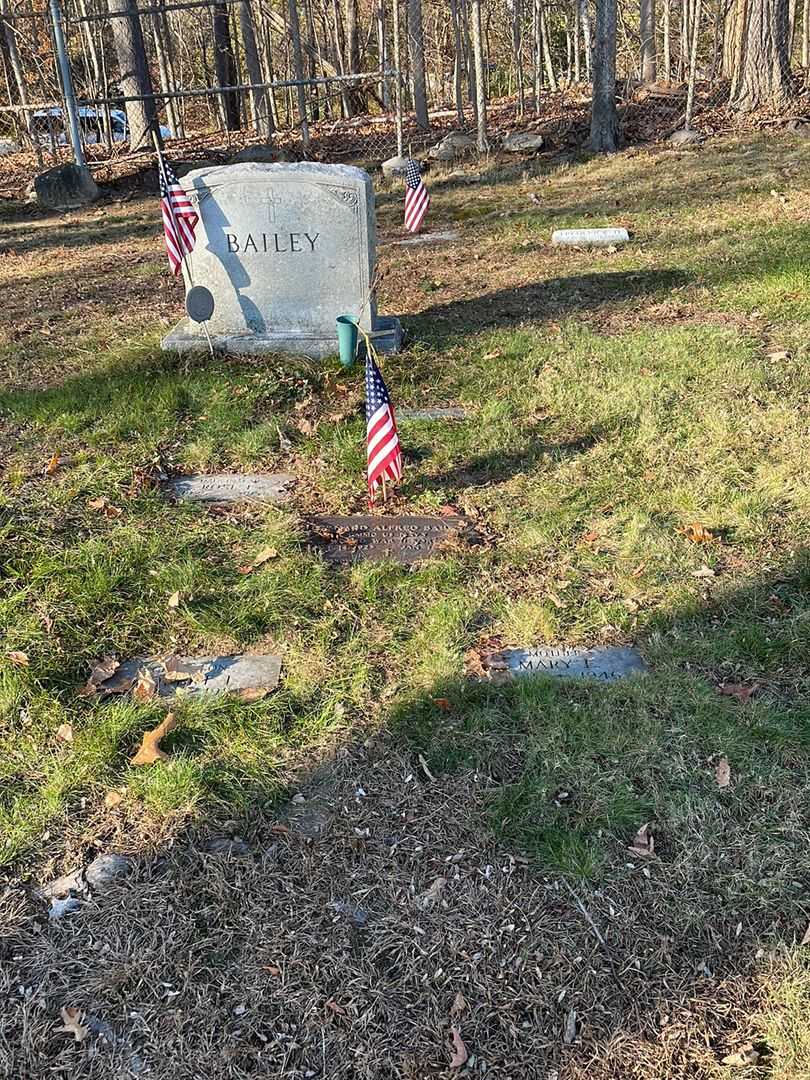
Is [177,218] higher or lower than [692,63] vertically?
lower

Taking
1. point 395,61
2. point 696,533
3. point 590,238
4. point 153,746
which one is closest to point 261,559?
point 153,746

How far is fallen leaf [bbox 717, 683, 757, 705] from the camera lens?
3234mm

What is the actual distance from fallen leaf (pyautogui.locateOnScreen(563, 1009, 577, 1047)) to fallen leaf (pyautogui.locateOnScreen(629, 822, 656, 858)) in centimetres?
55

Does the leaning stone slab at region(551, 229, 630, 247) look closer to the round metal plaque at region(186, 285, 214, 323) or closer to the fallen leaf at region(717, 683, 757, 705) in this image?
the round metal plaque at region(186, 285, 214, 323)

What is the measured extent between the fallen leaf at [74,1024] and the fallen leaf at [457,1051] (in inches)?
36.3

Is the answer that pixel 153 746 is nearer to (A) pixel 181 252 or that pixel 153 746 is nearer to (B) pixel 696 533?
(B) pixel 696 533

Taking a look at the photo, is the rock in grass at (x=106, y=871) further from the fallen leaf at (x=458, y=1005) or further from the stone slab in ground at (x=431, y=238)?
the stone slab in ground at (x=431, y=238)

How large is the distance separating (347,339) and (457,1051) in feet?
16.4

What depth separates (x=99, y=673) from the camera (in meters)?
3.54

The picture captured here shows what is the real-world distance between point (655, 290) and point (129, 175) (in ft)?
30.3

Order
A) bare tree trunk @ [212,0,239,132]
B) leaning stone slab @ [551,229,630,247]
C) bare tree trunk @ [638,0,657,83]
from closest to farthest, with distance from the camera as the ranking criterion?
leaning stone slab @ [551,229,630,247] < bare tree trunk @ [212,0,239,132] < bare tree trunk @ [638,0,657,83]

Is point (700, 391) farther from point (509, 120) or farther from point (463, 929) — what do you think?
point (509, 120)

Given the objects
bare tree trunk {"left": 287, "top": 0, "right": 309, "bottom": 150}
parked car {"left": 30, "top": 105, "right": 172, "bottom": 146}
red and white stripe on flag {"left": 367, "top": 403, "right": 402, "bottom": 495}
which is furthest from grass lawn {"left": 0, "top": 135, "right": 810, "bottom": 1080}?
parked car {"left": 30, "top": 105, "right": 172, "bottom": 146}

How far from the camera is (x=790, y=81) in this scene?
14398mm
